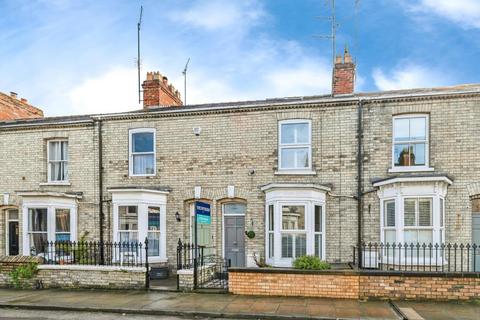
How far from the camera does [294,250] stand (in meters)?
13.3

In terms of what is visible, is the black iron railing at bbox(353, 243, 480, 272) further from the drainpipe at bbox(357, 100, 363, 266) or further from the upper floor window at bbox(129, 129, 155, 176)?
the upper floor window at bbox(129, 129, 155, 176)

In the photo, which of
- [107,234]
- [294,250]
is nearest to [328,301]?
[294,250]

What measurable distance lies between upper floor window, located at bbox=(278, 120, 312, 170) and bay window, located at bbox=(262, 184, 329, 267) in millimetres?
1003

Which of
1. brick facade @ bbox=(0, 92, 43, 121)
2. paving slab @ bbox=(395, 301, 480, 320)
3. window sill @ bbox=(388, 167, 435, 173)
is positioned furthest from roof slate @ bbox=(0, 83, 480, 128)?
paving slab @ bbox=(395, 301, 480, 320)

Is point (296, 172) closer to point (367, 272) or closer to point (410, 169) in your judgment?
point (410, 169)

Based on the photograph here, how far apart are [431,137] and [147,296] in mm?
9701

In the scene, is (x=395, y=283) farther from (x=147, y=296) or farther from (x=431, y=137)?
(x=147, y=296)

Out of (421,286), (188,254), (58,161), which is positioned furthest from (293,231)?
(58,161)

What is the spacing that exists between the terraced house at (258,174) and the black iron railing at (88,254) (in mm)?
600

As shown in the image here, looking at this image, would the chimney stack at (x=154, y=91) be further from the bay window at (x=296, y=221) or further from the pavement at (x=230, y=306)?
the pavement at (x=230, y=306)

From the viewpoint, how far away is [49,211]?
15.1 metres

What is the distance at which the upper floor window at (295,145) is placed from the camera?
14.0 metres

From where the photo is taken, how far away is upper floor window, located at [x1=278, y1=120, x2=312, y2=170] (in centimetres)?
1398

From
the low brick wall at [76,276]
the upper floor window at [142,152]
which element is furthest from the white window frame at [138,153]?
the low brick wall at [76,276]
